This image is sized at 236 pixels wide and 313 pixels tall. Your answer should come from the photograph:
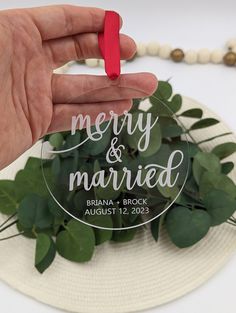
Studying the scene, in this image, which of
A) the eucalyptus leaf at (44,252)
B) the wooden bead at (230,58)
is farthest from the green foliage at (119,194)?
the wooden bead at (230,58)

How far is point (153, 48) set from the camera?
3.67 ft

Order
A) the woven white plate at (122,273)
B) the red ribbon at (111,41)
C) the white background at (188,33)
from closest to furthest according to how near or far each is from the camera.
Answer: the red ribbon at (111,41) < the woven white plate at (122,273) < the white background at (188,33)

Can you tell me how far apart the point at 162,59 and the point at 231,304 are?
577 mm

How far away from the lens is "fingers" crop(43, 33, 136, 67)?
2.40 ft

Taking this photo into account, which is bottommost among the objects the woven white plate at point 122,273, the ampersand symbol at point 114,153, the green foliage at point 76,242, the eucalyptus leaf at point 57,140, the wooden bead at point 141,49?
the woven white plate at point 122,273

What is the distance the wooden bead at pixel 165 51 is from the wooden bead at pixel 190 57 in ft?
0.13

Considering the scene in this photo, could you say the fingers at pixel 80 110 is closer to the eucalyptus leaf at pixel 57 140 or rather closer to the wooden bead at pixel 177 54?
the eucalyptus leaf at pixel 57 140

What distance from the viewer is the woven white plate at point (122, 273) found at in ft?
2.54

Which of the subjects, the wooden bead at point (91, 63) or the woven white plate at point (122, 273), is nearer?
the woven white plate at point (122, 273)

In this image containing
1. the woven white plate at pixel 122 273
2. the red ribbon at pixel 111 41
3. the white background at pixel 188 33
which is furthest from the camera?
the white background at pixel 188 33

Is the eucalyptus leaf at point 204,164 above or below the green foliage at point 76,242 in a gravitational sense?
above

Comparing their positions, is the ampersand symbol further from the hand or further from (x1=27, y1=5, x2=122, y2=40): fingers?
(x1=27, y1=5, x2=122, y2=40): fingers

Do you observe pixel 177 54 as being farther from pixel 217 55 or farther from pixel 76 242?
pixel 76 242

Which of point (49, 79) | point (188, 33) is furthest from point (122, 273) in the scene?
point (188, 33)
